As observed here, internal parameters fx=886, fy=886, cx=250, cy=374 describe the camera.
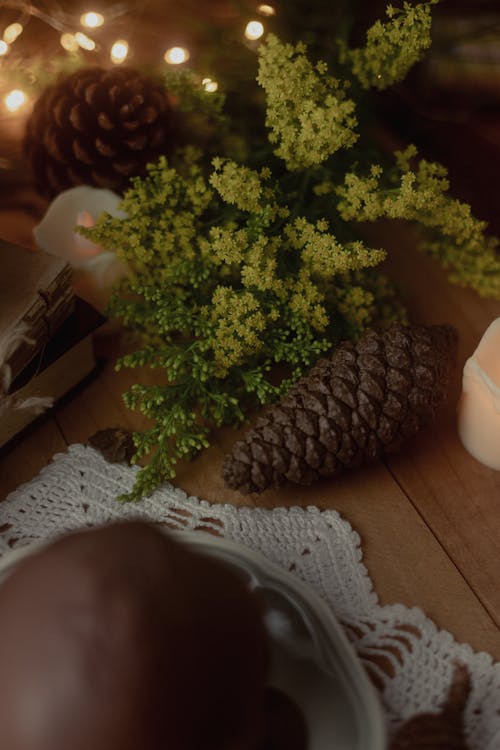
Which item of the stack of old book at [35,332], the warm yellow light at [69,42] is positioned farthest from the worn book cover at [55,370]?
the warm yellow light at [69,42]

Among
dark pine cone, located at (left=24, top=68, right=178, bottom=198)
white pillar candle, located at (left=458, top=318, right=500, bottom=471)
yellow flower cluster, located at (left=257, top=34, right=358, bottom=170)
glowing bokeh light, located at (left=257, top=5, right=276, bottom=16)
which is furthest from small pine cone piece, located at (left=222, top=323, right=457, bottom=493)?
glowing bokeh light, located at (left=257, top=5, right=276, bottom=16)

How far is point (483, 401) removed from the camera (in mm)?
833

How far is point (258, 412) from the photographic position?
93 centimetres

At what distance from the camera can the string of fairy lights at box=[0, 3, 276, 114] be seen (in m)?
1.05

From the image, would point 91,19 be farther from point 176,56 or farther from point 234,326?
point 234,326

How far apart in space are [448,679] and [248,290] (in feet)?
1.31

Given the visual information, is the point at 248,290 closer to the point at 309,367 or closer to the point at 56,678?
the point at 309,367

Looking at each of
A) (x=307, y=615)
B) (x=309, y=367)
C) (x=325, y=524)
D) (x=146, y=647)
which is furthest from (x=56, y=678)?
(x=309, y=367)

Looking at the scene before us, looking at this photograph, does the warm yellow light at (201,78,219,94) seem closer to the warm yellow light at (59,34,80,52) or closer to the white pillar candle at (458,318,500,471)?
the warm yellow light at (59,34,80,52)

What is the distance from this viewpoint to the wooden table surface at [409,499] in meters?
0.79

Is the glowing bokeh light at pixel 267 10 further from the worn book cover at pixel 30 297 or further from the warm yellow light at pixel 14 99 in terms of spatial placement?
the worn book cover at pixel 30 297

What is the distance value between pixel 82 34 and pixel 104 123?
15 centimetres

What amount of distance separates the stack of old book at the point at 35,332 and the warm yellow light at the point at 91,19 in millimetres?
335

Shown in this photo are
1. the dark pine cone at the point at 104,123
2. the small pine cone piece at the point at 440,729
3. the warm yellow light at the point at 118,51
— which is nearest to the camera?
the small pine cone piece at the point at 440,729
